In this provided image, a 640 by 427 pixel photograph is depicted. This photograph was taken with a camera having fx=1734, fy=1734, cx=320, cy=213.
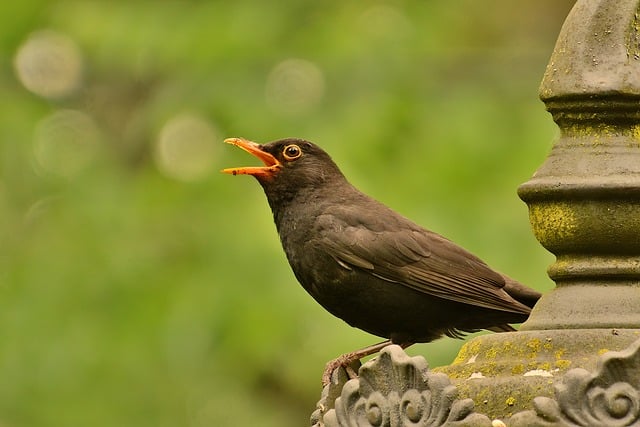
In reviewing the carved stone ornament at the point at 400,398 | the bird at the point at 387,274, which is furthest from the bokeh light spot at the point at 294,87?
the carved stone ornament at the point at 400,398

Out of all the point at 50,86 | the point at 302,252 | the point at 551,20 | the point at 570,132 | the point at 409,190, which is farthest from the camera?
the point at 551,20

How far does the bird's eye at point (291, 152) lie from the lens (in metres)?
6.31

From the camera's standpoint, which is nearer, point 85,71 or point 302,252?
point 302,252

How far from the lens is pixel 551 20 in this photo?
41.4 ft

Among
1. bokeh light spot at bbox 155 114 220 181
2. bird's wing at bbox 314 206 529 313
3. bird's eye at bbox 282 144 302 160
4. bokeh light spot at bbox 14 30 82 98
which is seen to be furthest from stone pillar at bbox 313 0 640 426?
bokeh light spot at bbox 14 30 82 98

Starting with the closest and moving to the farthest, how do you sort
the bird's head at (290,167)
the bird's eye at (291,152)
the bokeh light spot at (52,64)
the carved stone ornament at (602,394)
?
the carved stone ornament at (602,394)
the bird's head at (290,167)
the bird's eye at (291,152)
the bokeh light spot at (52,64)

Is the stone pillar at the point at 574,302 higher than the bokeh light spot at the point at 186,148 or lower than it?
lower

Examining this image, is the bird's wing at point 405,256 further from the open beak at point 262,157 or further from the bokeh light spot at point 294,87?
the bokeh light spot at point 294,87

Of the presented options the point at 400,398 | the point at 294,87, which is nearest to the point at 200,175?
the point at 294,87

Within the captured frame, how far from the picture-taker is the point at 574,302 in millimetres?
3682

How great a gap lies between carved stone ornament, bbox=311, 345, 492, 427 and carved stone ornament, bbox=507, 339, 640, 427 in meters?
0.16

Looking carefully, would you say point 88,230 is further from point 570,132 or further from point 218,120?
point 570,132

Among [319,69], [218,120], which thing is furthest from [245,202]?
[319,69]

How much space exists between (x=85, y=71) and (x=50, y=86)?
30 centimetres
